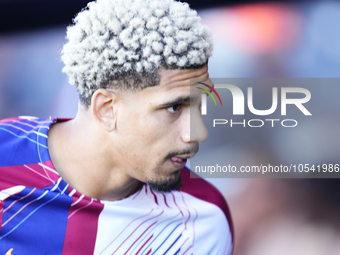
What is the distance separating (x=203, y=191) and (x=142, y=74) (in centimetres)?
69

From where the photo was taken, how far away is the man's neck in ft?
3.27

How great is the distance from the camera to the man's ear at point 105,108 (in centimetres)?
95

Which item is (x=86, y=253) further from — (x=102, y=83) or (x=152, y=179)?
(x=102, y=83)

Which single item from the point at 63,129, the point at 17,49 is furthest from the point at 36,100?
the point at 63,129

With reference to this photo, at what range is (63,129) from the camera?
1074 mm

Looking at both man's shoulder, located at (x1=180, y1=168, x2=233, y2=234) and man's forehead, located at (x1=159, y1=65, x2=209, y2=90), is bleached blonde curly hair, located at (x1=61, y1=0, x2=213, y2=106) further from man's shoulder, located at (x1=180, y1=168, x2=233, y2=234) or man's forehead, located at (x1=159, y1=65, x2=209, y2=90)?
man's shoulder, located at (x1=180, y1=168, x2=233, y2=234)

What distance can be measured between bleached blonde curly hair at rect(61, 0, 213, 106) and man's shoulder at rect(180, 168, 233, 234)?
24.5 inches

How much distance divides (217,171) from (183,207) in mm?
608

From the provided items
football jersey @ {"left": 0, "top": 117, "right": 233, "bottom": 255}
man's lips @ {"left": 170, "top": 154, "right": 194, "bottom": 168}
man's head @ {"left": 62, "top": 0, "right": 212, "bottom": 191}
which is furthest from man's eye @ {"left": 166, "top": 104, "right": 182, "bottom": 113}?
football jersey @ {"left": 0, "top": 117, "right": 233, "bottom": 255}

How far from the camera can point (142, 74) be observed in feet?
2.96

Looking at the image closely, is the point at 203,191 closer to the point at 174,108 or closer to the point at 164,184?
the point at 164,184

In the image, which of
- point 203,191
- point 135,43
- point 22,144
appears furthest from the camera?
point 203,191

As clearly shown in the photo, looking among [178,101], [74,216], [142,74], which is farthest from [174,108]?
[74,216]

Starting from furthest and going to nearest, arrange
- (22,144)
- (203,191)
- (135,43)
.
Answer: (203,191) < (22,144) < (135,43)
